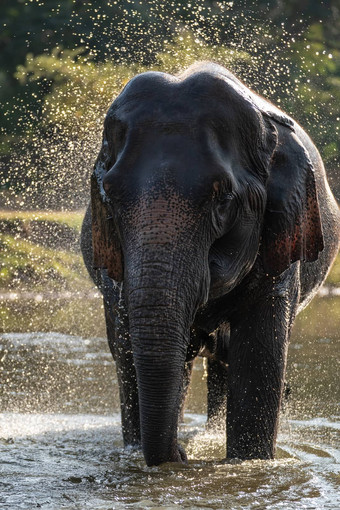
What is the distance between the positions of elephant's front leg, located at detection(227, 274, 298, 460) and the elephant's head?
1.12 feet

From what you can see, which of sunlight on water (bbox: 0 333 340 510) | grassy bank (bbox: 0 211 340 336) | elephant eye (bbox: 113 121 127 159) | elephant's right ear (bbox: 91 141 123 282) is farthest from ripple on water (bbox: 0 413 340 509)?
grassy bank (bbox: 0 211 340 336)

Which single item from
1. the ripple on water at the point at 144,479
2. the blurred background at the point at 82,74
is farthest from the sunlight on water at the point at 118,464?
the blurred background at the point at 82,74

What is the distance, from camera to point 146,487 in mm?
4746

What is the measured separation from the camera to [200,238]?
184 inches

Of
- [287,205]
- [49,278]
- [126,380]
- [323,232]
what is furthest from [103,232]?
[49,278]

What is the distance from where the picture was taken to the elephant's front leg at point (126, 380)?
5.99 meters

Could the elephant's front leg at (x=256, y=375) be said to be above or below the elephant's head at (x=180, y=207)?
below

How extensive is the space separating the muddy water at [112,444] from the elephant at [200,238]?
0.27 m

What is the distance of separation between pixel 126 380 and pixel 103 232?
3.94ft

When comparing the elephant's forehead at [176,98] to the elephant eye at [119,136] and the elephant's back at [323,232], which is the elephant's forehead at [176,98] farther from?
the elephant's back at [323,232]

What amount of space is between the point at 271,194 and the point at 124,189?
0.86 m

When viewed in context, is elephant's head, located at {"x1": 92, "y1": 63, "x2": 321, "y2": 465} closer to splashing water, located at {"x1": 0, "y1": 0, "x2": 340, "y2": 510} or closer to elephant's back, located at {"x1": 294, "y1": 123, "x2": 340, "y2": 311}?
splashing water, located at {"x1": 0, "y1": 0, "x2": 340, "y2": 510}

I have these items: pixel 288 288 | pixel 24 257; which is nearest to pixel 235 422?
pixel 288 288

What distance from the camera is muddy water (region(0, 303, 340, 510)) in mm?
4586
